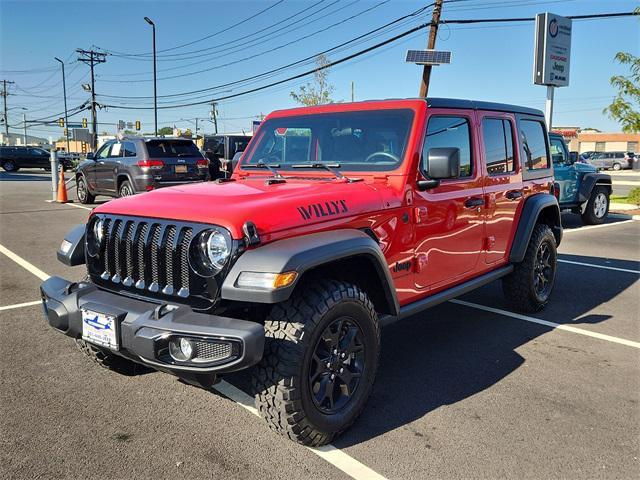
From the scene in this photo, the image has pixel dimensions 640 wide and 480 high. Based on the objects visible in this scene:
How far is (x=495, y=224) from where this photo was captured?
4.55m

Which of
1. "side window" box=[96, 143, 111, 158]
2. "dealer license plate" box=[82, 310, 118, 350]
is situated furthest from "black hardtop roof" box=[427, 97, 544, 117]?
"side window" box=[96, 143, 111, 158]

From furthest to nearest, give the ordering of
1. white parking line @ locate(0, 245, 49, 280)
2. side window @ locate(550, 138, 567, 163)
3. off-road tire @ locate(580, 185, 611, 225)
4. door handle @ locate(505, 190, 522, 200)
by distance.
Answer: off-road tire @ locate(580, 185, 611, 225) < side window @ locate(550, 138, 567, 163) < white parking line @ locate(0, 245, 49, 280) < door handle @ locate(505, 190, 522, 200)

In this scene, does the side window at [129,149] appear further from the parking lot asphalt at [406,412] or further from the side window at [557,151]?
the side window at [557,151]

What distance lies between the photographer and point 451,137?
13.2 ft

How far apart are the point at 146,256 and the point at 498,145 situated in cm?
317

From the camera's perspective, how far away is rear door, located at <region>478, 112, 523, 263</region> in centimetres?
443

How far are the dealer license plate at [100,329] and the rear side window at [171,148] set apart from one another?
1011 centimetres

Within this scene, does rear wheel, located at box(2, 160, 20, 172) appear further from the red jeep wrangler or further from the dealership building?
the dealership building

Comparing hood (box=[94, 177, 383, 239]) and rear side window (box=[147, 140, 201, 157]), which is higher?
rear side window (box=[147, 140, 201, 157])

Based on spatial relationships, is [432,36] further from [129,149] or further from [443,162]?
[443,162]

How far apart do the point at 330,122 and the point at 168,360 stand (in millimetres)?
2242

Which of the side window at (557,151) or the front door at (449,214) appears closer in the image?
the front door at (449,214)

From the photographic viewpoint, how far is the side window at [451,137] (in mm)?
3775

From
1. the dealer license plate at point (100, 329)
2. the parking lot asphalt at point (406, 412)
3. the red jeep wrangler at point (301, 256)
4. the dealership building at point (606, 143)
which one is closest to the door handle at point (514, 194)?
the red jeep wrangler at point (301, 256)
